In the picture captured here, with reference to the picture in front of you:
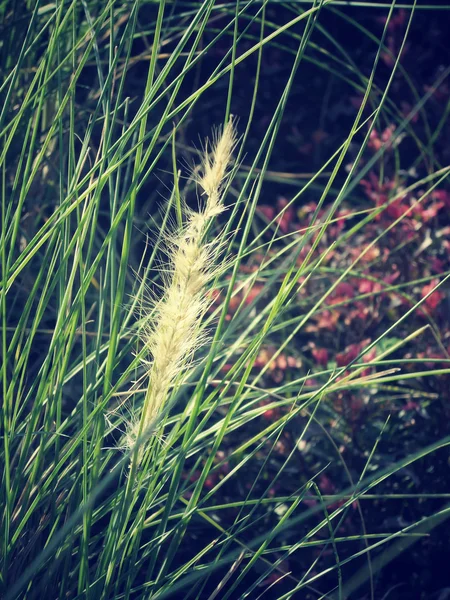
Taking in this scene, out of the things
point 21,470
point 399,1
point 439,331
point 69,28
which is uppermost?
point 69,28

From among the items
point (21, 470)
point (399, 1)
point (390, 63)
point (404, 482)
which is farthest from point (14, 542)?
point (399, 1)

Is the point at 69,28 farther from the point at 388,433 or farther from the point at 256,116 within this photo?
the point at 256,116

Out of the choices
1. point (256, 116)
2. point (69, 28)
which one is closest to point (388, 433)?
point (69, 28)

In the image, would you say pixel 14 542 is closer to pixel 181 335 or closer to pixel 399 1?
pixel 181 335

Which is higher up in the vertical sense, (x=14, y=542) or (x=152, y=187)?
(x=14, y=542)

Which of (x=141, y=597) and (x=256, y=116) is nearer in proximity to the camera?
(x=141, y=597)

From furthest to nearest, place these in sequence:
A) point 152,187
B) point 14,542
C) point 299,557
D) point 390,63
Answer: point 152,187 → point 390,63 → point 299,557 → point 14,542

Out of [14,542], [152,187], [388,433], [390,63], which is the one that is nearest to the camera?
[14,542]
